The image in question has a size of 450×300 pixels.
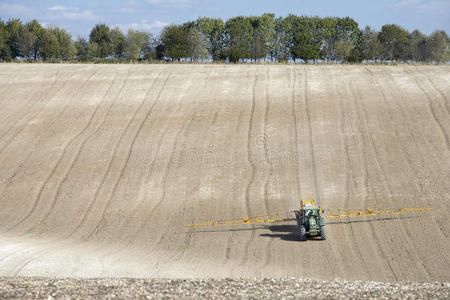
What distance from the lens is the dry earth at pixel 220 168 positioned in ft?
62.3

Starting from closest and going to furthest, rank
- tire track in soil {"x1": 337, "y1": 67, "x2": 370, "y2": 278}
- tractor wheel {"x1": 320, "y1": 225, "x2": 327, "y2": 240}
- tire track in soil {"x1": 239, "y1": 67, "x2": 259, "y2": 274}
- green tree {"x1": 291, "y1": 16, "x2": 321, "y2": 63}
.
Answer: tire track in soil {"x1": 239, "y1": 67, "x2": 259, "y2": 274} < tire track in soil {"x1": 337, "y1": 67, "x2": 370, "y2": 278} < tractor wheel {"x1": 320, "y1": 225, "x2": 327, "y2": 240} < green tree {"x1": 291, "y1": 16, "x2": 321, "y2": 63}

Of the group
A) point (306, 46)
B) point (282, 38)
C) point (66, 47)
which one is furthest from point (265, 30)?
point (66, 47)

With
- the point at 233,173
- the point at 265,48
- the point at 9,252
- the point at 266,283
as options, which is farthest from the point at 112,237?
the point at 265,48

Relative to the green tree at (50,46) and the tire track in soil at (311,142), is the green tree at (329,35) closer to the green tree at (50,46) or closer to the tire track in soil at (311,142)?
the tire track in soil at (311,142)

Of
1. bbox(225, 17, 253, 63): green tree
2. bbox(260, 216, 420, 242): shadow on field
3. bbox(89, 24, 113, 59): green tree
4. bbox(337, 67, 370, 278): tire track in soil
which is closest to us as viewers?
bbox(337, 67, 370, 278): tire track in soil

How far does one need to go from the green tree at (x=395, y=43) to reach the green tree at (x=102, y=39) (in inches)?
1231

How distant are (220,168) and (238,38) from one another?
4066 centimetres

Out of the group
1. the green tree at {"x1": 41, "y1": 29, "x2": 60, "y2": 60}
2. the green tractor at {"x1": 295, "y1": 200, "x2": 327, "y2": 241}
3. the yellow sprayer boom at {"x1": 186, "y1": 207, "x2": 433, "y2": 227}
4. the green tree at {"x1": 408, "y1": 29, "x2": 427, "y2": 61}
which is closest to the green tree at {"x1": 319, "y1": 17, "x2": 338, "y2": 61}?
the green tree at {"x1": 408, "y1": 29, "x2": 427, "y2": 61}

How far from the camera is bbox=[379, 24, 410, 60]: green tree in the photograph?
62812 millimetres

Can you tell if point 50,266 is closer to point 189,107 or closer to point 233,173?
point 233,173

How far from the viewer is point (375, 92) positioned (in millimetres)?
35688

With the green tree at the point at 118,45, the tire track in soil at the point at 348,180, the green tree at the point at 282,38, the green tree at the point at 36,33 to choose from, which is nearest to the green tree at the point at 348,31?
the green tree at the point at 282,38

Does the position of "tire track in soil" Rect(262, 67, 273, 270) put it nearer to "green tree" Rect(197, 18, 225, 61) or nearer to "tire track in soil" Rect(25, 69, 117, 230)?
"tire track in soil" Rect(25, 69, 117, 230)

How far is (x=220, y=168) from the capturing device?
27562 millimetres
